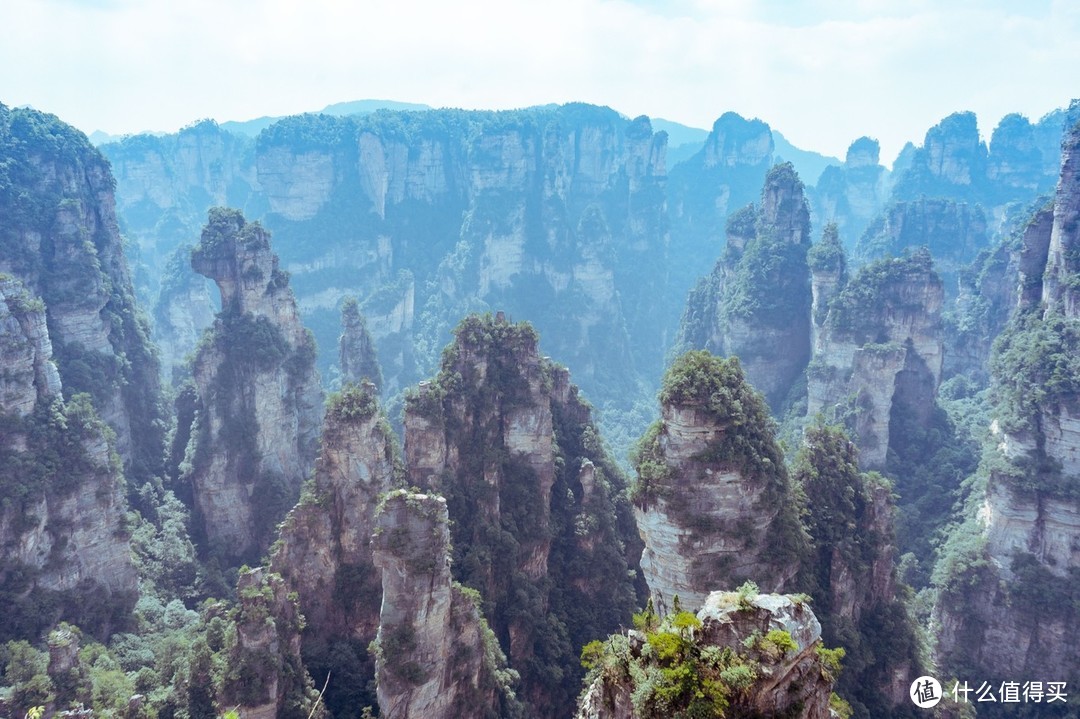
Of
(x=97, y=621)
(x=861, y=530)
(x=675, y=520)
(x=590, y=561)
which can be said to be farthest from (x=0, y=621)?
(x=861, y=530)

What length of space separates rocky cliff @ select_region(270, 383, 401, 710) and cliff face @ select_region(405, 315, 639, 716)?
102 inches

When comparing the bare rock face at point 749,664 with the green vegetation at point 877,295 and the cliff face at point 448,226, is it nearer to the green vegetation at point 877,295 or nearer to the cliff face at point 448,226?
the green vegetation at point 877,295

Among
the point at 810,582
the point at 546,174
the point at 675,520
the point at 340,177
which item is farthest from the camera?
the point at 546,174

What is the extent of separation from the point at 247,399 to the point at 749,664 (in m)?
41.4

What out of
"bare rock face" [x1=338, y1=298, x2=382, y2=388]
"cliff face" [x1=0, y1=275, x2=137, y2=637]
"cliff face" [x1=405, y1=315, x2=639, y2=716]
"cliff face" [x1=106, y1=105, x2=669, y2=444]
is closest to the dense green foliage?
"cliff face" [x1=405, y1=315, x2=639, y2=716]

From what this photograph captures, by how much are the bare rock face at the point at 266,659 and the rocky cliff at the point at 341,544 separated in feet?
5.42

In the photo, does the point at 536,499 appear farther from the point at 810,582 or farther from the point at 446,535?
the point at 810,582

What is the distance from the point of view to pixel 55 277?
152 ft

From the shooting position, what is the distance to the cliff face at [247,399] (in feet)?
150

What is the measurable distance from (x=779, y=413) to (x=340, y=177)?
73.1 m

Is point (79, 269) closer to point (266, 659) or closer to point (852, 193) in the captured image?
point (266, 659)

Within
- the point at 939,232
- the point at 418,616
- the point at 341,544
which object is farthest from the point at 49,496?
the point at 939,232

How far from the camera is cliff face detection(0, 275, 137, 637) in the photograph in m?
32.4

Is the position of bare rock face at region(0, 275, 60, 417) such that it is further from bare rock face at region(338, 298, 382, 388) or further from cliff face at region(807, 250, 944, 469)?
cliff face at region(807, 250, 944, 469)
